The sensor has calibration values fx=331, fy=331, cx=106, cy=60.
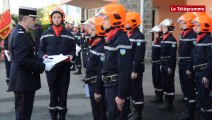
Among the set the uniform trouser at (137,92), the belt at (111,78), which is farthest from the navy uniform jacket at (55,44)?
the belt at (111,78)

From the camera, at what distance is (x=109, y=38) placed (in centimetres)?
494

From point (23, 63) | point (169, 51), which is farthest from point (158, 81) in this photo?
point (23, 63)

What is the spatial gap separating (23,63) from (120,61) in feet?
5.46

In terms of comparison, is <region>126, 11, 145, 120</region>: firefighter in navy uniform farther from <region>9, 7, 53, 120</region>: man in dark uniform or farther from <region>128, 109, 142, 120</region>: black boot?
<region>9, 7, 53, 120</region>: man in dark uniform

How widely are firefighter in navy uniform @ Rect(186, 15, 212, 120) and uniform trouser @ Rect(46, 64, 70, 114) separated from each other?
2683mm

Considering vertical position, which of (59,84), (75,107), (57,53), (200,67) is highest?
(57,53)

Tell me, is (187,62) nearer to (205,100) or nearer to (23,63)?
(205,100)

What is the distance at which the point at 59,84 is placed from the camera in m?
6.86

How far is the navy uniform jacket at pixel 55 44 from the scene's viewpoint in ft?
22.2

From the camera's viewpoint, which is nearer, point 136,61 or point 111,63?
point 111,63

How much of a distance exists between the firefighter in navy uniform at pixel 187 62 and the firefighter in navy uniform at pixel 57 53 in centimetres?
268

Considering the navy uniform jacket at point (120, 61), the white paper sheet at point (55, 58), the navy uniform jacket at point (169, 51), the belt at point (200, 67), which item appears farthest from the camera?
the navy uniform jacket at point (169, 51)

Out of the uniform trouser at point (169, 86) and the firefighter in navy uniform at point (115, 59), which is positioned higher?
the firefighter in navy uniform at point (115, 59)

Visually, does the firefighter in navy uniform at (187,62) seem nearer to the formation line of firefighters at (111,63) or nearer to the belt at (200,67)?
the formation line of firefighters at (111,63)
